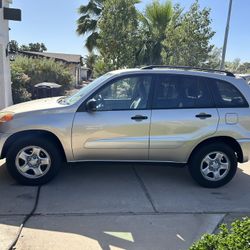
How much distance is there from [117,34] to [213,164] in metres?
11.8

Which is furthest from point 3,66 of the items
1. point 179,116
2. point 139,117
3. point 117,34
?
point 179,116

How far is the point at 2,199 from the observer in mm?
4695

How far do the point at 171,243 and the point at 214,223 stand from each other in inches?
31.6

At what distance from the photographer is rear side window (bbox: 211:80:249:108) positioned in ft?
17.7

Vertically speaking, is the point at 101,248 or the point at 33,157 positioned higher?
the point at 33,157

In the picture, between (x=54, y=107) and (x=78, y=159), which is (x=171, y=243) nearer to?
(x=78, y=159)

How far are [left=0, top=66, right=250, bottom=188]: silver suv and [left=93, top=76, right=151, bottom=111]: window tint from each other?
0.05 ft

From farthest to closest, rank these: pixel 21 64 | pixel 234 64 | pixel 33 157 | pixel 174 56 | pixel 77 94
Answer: pixel 234 64 < pixel 21 64 < pixel 174 56 < pixel 77 94 < pixel 33 157

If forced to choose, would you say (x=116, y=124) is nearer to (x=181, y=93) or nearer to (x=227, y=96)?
(x=181, y=93)

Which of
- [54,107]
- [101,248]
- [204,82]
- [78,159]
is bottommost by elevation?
[101,248]

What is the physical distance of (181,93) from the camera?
5.37 metres

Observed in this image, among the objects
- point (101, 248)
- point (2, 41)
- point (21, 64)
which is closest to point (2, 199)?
point (101, 248)

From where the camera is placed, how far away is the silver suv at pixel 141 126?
16.6 ft

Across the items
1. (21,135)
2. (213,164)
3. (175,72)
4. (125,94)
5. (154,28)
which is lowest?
(213,164)
